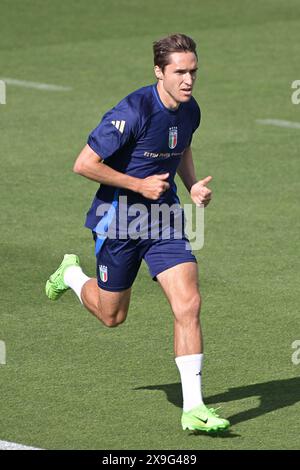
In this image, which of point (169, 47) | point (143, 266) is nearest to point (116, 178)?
point (169, 47)

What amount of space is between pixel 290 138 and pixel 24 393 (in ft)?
27.5

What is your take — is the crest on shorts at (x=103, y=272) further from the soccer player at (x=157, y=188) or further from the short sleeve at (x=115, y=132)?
the short sleeve at (x=115, y=132)

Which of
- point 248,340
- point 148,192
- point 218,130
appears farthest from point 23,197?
point 148,192

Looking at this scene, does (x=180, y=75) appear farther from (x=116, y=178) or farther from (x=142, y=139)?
(x=116, y=178)

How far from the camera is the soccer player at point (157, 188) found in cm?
877

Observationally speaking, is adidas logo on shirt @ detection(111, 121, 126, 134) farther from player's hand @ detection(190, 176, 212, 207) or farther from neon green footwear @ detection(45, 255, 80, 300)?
neon green footwear @ detection(45, 255, 80, 300)

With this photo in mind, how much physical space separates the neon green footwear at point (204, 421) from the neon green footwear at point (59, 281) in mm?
2115

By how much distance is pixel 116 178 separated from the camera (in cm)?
884

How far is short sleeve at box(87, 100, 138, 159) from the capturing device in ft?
29.1

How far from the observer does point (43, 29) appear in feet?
78.2

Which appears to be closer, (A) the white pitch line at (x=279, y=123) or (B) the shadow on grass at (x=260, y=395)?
(B) the shadow on grass at (x=260, y=395)

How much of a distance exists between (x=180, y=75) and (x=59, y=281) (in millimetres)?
2249

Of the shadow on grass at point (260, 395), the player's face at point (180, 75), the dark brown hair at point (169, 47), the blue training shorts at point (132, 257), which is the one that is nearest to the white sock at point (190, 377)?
the shadow on grass at point (260, 395)

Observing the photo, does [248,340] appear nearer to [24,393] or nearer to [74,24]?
[24,393]
